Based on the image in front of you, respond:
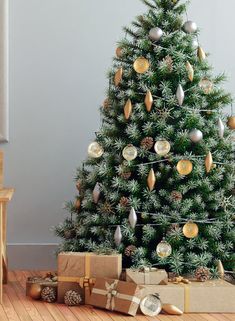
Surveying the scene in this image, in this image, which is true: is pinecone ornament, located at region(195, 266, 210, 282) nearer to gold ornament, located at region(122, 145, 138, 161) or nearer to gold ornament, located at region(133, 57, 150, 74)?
gold ornament, located at region(122, 145, 138, 161)

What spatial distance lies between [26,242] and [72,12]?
146 centimetres

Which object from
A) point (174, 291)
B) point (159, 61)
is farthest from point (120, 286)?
point (159, 61)

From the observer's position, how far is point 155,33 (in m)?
3.76

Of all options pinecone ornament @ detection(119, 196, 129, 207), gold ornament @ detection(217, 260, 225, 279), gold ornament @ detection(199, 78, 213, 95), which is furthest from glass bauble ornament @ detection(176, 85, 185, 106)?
gold ornament @ detection(217, 260, 225, 279)

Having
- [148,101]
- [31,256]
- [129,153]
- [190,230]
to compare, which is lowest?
[31,256]

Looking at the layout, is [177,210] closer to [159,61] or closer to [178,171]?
[178,171]

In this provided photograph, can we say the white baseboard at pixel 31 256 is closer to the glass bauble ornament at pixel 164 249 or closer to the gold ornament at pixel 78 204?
the gold ornament at pixel 78 204

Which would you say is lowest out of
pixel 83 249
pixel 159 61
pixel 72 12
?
pixel 83 249

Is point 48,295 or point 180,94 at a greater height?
point 180,94

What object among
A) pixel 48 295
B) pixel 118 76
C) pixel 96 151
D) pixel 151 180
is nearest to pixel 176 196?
pixel 151 180

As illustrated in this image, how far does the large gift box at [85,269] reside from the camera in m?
3.54

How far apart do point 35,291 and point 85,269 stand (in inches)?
11.4

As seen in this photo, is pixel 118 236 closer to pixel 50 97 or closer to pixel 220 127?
pixel 220 127

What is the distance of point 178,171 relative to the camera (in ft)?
12.1
